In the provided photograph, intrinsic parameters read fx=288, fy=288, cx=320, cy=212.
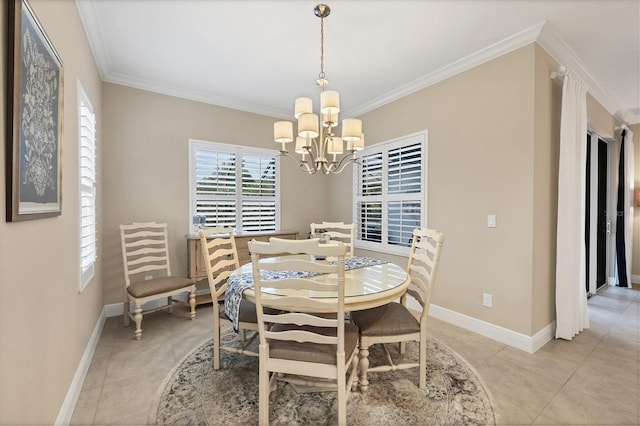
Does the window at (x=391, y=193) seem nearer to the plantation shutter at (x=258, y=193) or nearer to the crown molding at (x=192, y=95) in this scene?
the plantation shutter at (x=258, y=193)

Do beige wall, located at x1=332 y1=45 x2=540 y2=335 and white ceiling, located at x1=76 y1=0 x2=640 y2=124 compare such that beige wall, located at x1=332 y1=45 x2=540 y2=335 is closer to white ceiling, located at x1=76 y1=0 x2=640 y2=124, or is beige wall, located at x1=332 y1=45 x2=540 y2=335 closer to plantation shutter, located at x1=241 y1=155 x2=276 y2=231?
white ceiling, located at x1=76 y1=0 x2=640 y2=124

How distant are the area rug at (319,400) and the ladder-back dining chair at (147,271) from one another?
87cm

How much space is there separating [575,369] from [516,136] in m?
1.93

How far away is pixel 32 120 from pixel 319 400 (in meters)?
2.11

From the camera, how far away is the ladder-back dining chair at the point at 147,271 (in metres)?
2.82

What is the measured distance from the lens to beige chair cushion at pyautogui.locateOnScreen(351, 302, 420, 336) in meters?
1.87

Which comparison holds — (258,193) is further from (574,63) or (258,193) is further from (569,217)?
(574,63)

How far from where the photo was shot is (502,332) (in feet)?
8.73

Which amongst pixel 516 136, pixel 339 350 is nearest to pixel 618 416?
pixel 339 350

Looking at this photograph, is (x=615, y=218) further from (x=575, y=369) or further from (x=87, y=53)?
(x=87, y=53)

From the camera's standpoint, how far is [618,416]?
172 cm

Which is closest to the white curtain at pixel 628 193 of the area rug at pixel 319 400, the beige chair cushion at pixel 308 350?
the area rug at pixel 319 400

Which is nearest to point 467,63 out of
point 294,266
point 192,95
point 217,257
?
point 294,266

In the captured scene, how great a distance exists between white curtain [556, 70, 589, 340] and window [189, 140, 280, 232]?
342cm
